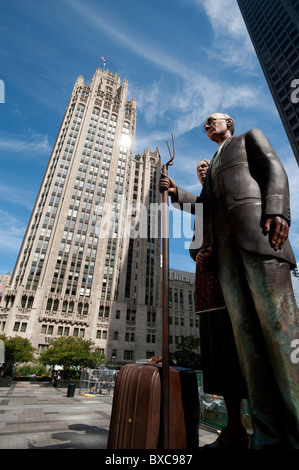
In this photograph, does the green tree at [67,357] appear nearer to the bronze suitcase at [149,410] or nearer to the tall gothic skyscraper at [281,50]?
the bronze suitcase at [149,410]

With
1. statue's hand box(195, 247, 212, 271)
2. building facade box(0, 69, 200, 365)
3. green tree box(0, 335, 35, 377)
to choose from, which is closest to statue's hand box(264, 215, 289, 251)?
statue's hand box(195, 247, 212, 271)

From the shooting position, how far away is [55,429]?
7988 mm

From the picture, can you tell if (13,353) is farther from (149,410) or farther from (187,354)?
(149,410)

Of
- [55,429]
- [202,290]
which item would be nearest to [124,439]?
[202,290]

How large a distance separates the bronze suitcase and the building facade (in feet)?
176

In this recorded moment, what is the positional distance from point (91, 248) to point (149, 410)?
60.2 meters

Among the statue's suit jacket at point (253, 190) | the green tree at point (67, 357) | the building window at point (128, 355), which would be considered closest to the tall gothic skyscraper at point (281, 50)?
the building window at point (128, 355)

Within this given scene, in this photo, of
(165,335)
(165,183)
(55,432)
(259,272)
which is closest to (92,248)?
(55,432)

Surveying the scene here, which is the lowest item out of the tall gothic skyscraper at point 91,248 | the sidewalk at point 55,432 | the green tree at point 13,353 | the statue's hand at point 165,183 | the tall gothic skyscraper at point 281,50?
the sidewalk at point 55,432

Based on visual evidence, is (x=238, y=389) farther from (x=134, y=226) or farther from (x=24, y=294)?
(x=134, y=226)

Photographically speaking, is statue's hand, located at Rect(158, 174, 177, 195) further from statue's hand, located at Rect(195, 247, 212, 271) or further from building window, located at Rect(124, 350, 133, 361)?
building window, located at Rect(124, 350, 133, 361)

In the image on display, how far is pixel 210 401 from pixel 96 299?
Result: 161 feet

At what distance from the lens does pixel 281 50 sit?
6975cm

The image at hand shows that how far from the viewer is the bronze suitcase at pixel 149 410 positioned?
85.3 inches
